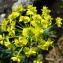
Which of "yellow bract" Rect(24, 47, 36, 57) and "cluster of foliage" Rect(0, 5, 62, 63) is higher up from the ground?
"cluster of foliage" Rect(0, 5, 62, 63)

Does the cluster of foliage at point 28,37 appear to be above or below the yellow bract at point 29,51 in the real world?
above

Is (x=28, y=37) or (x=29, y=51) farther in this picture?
(x=28, y=37)

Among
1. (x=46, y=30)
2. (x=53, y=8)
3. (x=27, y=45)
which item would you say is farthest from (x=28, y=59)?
(x=53, y=8)

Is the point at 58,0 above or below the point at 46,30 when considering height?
above

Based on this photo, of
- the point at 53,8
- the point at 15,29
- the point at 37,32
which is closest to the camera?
the point at 37,32

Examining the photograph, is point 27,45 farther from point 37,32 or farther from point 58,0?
point 58,0

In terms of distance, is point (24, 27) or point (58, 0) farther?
point (58, 0)

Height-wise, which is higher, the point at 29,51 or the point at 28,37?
the point at 28,37

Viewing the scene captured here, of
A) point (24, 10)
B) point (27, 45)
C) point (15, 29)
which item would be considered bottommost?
point (27, 45)
